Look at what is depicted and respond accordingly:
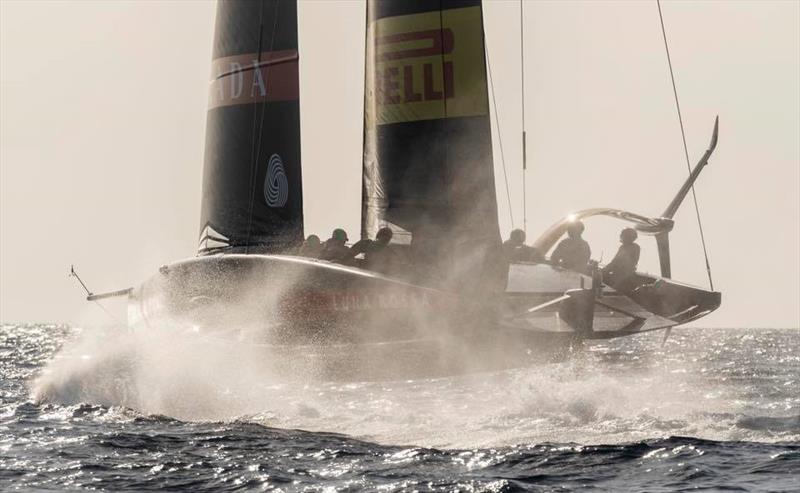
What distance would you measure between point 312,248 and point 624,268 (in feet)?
14.7

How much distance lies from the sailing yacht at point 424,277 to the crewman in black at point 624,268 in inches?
5.6

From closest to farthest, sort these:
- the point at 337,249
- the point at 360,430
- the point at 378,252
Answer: the point at 360,430 < the point at 378,252 < the point at 337,249

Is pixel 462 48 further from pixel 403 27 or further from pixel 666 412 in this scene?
pixel 666 412

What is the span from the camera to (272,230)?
22516 mm

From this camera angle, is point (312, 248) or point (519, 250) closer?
point (312, 248)

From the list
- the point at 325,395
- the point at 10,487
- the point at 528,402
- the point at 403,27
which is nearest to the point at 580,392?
the point at 528,402

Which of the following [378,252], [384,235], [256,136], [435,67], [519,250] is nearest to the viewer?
[378,252]

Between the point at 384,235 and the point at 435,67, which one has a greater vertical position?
the point at 435,67

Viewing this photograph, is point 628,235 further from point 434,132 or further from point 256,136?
point 256,136

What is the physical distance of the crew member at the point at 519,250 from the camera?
59.9 feet

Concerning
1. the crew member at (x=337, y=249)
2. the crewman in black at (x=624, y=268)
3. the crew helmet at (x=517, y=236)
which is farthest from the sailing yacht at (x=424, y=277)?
the crew helmet at (x=517, y=236)

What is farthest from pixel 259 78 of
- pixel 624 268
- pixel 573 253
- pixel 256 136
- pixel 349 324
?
pixel 624 268

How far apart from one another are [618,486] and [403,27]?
9.54 m

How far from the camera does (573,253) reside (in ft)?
59.0
